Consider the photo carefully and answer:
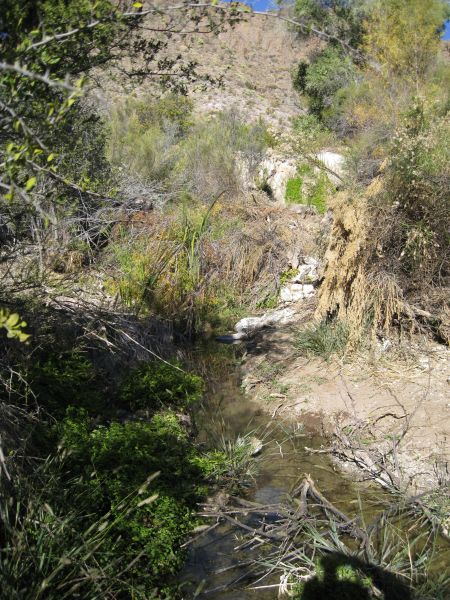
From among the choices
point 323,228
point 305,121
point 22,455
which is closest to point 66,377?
point 22,455

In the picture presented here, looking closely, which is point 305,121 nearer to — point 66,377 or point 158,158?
point 158,158

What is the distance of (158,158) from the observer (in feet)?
56.2

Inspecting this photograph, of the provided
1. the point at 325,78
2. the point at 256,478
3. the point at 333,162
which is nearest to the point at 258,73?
the point at 325,78

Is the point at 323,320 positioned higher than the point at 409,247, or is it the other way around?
the point at 409,247

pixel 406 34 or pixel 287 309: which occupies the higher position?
pixel 406 34

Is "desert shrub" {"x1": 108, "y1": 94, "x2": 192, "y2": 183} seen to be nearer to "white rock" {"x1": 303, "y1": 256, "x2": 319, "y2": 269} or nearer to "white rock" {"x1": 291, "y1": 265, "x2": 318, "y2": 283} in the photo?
"white rock" {"x1": 303, "y1": 256, "x2": 319, "y2": 269}

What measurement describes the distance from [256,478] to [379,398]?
2.11 m

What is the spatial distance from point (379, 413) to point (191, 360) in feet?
10.9

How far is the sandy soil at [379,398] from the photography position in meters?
6.21

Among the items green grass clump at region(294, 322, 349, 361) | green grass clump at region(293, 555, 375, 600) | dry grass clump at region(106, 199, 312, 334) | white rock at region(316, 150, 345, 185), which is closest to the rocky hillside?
white rock at region(316, 150, 345, 185)

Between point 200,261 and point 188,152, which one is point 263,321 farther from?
point 188,152

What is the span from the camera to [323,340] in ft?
28.0

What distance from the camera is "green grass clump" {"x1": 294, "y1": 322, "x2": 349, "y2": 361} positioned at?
8422 mm

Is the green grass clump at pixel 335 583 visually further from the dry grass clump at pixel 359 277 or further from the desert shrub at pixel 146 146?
the desert shrub at pixel 146 146
